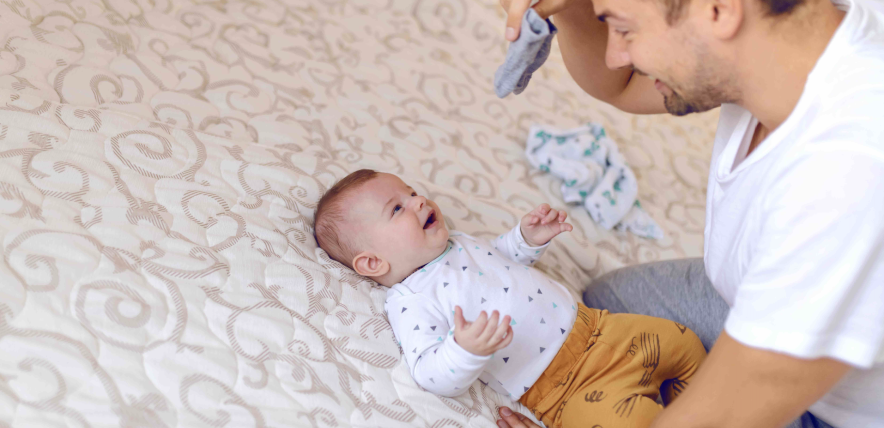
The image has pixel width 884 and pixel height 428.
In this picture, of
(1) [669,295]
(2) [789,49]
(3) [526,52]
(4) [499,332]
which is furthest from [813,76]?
(1) [669,295]

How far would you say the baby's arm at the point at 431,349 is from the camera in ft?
2.90

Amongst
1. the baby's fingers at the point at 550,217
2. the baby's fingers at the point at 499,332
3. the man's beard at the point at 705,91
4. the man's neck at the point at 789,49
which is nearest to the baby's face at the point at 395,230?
the baby's fingers at the point at 550,217

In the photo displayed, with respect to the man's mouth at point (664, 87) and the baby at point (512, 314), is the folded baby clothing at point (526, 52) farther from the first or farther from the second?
the baby at point (512, 314)

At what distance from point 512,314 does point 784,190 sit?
54cm

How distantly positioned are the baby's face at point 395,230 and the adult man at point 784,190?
1.24ft

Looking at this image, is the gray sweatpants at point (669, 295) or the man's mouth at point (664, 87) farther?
the gray sweatpants at point (669, 295)

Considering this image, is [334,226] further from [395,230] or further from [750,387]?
[750,387]

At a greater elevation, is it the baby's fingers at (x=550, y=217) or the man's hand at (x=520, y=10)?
the man's hand at (x=520, y=10)

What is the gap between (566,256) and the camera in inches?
56.5

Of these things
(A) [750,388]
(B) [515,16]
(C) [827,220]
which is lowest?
(A) [750,388]

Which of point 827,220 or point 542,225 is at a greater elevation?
point 827,220

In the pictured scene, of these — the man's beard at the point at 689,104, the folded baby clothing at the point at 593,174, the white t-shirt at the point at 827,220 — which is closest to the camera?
the white t-shirt at the point at 827,220

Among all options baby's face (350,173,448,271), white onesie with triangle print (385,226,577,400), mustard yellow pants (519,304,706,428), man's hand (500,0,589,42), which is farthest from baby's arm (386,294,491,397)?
man's hand (500,0,589,42)

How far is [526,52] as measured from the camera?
879mm
